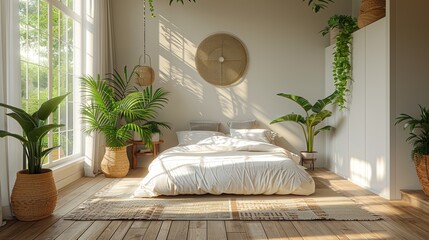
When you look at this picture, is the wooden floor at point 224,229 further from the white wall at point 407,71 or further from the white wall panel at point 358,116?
the white wall panel at point 358,116

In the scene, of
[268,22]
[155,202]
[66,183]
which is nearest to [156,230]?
[155,202]

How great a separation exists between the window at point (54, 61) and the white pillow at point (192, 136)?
1.50 meters

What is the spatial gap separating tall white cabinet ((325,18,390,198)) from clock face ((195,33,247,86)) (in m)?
1.78

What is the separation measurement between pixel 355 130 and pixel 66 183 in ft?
12.6

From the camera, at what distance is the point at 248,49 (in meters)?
6.13

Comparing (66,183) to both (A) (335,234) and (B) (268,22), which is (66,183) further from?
(B) (268,22)

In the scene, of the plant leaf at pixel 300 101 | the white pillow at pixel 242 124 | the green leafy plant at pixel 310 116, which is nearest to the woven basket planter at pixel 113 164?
the white pillow at pixel 242 124

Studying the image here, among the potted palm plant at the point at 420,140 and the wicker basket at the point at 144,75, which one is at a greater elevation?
the wicker basket at the point at 144,75

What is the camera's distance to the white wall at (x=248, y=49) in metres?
6.08

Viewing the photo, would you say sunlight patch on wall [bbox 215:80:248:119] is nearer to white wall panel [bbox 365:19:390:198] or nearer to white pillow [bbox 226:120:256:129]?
white pillow [bbox 226:120:256:129]

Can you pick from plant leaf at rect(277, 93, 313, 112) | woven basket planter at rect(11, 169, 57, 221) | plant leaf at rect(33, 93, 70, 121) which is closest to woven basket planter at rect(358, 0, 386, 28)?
plant leaf at rect(277, 93, 313, 112)

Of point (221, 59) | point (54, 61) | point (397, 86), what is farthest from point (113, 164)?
point (397, 86)

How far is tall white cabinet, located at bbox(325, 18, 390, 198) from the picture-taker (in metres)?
4.06

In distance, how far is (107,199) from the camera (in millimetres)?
3916
